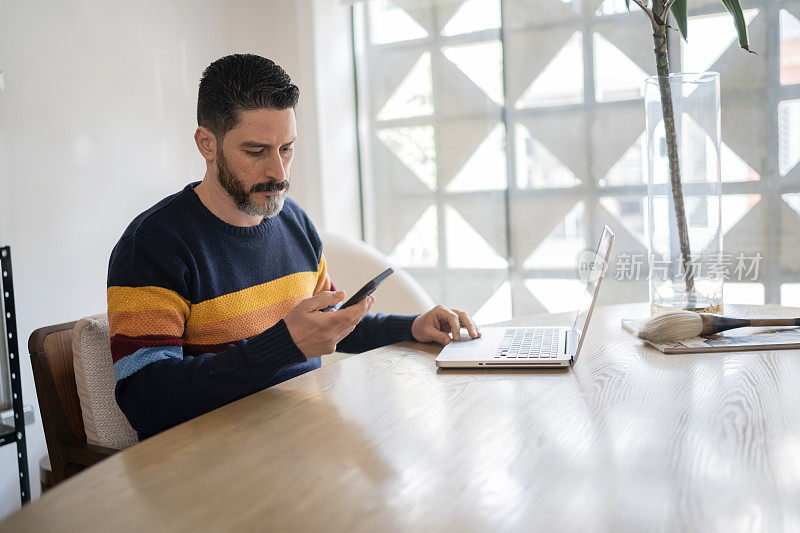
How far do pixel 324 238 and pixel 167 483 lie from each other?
1.64 metres

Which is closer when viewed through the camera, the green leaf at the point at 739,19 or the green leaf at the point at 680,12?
the green leaf at the point at 739,19

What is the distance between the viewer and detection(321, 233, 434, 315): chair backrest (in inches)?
91.1

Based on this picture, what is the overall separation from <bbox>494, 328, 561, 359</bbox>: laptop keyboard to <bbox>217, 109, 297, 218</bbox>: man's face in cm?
58

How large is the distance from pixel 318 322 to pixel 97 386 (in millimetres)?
480

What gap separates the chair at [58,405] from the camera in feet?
4.26

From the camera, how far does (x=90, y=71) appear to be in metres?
2.35

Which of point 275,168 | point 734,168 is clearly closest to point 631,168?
point 734,168

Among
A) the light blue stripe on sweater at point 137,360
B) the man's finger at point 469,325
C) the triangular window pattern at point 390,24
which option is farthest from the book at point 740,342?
the triangular window pattern at point 390,24

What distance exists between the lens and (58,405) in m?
1.32

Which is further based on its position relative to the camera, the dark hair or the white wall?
the white wall

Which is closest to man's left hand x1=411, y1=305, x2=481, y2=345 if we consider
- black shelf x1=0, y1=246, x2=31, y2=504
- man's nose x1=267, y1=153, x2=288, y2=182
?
man's nose x1=267, y1=153, x2=288, y2=182

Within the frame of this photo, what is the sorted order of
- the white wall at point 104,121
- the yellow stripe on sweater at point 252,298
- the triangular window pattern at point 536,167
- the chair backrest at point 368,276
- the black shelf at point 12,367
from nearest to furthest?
the yellow stripe on sweater at point 252,298
the black shelf at point 12,367
the white wall at point 104,121
the chair backrest at point 368,276
the triangular window pattern at point 536,167

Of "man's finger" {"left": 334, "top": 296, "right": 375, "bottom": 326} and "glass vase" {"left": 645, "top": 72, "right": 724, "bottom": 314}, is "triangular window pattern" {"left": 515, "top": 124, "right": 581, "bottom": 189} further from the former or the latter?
"man's finger" {"left": 334, "top": 296, "right": 375, "bottom": 326}

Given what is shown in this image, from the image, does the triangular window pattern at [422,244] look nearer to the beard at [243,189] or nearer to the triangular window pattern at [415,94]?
the triangular window pattern at [415,94]
